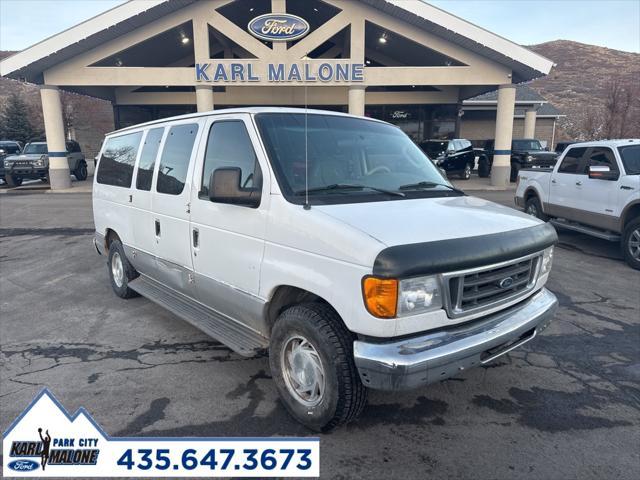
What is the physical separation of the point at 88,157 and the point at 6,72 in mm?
20571

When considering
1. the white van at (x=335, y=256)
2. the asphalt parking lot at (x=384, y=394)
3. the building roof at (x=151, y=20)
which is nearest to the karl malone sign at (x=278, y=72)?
the building roof at (x=151, y=20)

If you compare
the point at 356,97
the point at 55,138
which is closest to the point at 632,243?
the point at 356,97

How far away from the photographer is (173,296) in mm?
4695

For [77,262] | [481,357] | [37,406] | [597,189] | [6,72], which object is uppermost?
[6,72]

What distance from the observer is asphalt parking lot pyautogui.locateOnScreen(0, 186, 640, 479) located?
2.86 m

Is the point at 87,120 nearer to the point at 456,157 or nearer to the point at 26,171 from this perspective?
the point at 26,171

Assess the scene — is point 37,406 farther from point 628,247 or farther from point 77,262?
point 628,247

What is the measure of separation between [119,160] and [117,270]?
4.68 ft

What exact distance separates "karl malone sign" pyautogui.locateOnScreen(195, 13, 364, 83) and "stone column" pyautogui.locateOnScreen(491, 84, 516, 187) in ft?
20.1

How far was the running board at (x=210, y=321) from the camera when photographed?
3.48 m

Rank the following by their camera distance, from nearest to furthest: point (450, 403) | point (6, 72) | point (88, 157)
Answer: point (450, 403), point (6, 72), point (88, 157)

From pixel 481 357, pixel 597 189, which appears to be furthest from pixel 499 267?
pixel 597 189

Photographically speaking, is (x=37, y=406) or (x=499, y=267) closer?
(x=37, y=406)

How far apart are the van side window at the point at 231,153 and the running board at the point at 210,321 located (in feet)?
3.54
